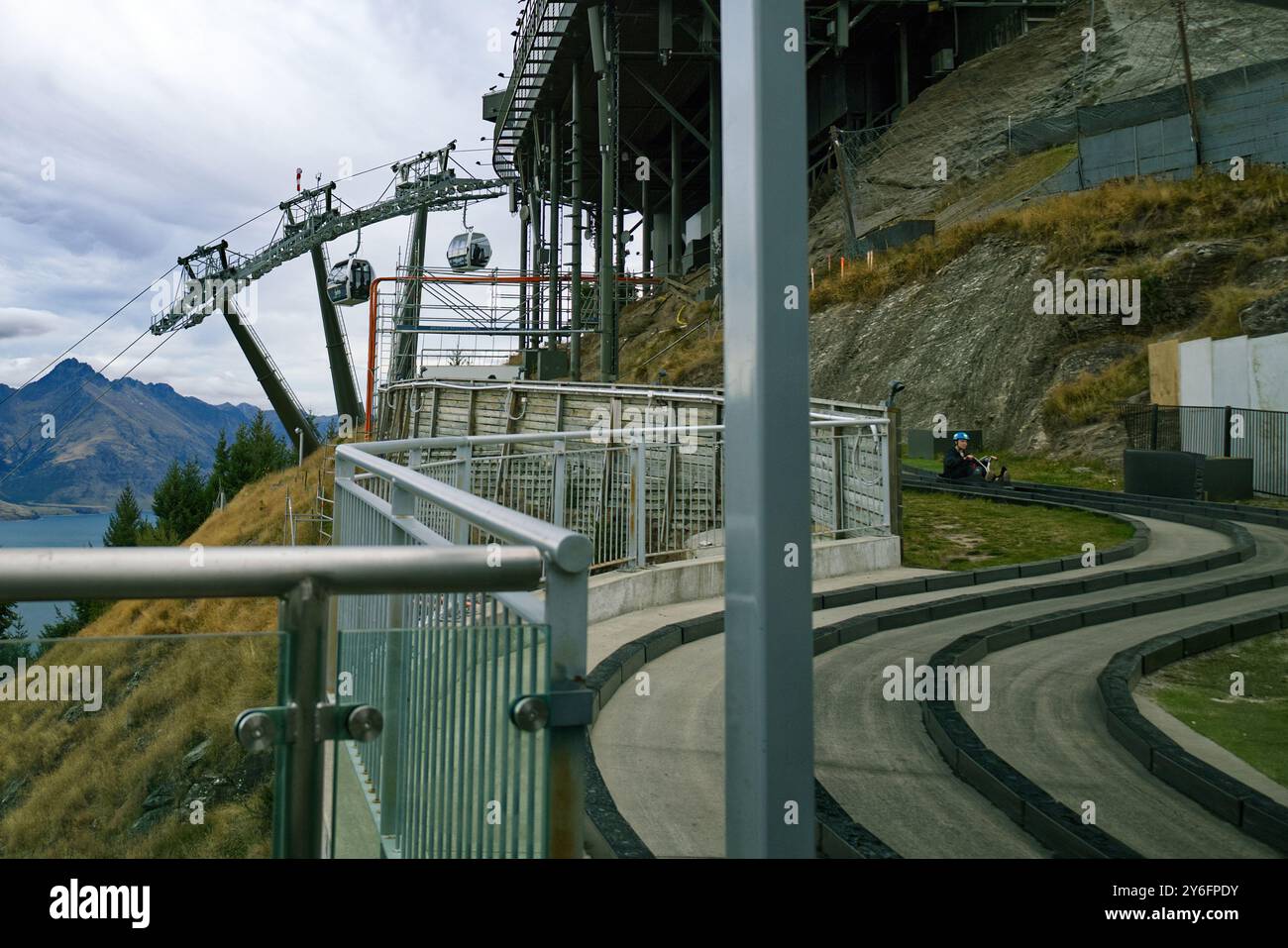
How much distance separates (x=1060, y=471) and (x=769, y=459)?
23.7 m

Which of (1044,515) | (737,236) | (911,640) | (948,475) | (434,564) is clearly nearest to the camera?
(434,564)

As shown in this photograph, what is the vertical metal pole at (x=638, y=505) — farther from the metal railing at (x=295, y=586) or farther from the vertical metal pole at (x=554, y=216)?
the vertical metal pole at (x=554, y=216)

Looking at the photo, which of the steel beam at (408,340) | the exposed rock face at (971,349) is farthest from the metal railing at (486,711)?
the steel beam at (408,340)

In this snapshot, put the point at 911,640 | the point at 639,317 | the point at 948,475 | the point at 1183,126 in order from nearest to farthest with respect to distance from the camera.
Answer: the point at 911,640 → the point at 948,475 → the point at 1183,126 → the point at 639,317

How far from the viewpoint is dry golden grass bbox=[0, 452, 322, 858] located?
76.1 inches

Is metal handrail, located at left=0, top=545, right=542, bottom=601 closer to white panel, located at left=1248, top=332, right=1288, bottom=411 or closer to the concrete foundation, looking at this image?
the concrete foundation

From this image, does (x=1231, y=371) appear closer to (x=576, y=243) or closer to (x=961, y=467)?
(x=961, y=467)

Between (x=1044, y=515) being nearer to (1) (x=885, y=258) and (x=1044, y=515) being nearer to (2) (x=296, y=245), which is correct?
(1) (x=885, y=258)

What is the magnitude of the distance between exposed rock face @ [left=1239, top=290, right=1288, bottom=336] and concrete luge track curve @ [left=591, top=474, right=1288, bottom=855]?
47.7 ft

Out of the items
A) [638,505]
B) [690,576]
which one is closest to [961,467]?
[690,576]

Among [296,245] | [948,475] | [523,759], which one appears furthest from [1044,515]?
[296,245]

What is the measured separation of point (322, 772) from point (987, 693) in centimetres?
623

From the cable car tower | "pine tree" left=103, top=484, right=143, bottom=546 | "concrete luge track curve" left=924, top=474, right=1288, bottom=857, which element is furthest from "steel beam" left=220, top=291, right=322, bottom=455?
"concrete luge track curve" left=924, top=474, right=1288, bottom=857
